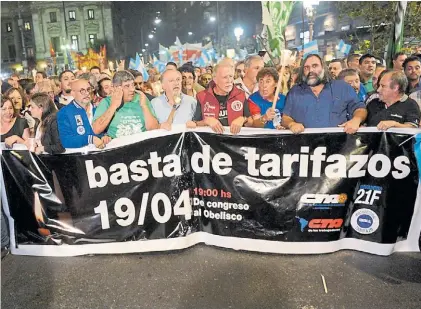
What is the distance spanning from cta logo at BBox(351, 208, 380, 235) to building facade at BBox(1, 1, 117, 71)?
78.0m

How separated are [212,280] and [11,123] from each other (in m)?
3.12

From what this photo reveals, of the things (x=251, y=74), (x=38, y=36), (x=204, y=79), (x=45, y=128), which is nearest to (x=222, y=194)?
(x=45, y=128)

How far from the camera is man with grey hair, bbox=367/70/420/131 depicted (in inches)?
163

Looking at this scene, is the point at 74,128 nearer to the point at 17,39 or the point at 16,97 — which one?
the point at 16,97

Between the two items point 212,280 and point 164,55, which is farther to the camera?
point 164,55

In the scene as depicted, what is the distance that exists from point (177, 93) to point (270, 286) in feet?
8.14

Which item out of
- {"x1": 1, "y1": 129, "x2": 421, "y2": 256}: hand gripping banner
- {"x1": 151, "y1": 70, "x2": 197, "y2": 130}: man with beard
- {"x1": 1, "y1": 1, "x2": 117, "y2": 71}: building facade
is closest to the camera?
{"x1": 1, "y1": 129, "x2": 421, "y2": 256}: hand gripping banner

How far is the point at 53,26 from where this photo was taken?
7588cm

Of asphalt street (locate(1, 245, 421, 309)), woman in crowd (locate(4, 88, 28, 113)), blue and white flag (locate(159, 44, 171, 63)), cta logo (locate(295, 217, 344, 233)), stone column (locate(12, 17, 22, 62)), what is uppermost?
stone column (locate(12, 17, 22, 62))

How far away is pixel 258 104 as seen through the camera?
490 centimetres

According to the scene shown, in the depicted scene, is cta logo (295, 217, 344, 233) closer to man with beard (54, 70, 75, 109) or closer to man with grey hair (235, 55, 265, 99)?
man with grey hair (235, 55, 265, 99)

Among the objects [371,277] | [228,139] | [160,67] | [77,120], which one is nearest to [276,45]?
[228,139]

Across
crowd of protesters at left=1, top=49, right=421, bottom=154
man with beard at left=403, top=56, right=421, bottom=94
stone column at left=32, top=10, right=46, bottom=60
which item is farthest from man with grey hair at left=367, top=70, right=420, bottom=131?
stone column at left=32, top=10, right=46, bottom=60

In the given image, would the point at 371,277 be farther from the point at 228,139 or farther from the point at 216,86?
the point at 216,86
